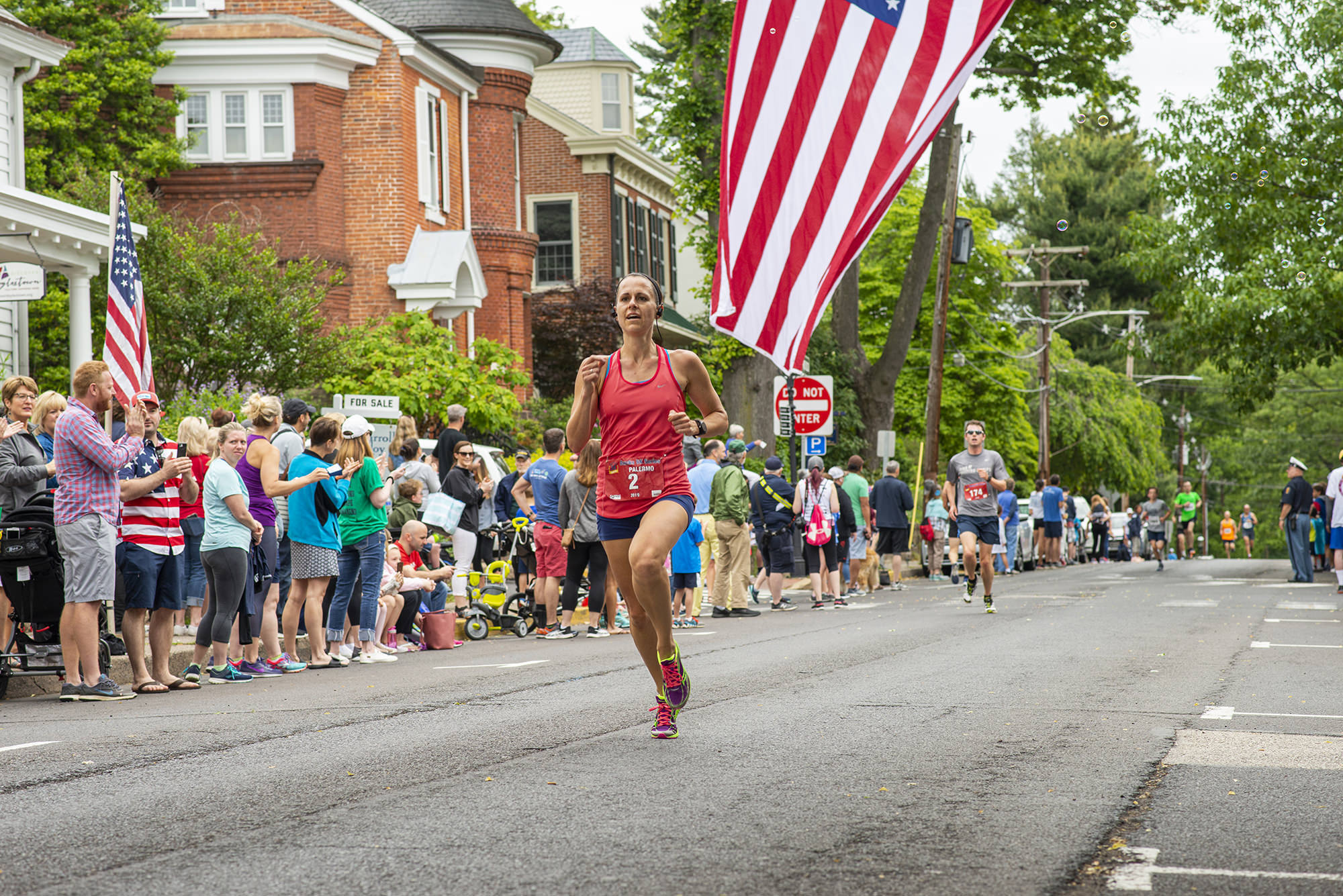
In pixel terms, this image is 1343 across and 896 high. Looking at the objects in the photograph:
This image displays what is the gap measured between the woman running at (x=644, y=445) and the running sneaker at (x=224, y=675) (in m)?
5.11

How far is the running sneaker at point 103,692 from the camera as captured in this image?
399 inches

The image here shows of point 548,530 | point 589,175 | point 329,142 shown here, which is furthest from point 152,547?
A: point 589,175

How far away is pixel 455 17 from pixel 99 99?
9.38m

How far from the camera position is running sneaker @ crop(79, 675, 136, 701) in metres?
10.1

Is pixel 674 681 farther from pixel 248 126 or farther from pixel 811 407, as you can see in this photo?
pixel 248 126

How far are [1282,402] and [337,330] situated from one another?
5922 centimetres

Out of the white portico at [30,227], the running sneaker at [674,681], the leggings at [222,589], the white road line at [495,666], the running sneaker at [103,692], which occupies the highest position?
the white portico at [30,227]

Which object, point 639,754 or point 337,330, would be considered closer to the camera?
point 639,754

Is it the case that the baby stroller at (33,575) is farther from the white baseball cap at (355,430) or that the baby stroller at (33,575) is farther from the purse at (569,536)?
the purse at (569,536)

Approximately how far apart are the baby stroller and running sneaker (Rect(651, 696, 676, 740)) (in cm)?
458

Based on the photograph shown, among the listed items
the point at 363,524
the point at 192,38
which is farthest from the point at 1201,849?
the point at 192,38

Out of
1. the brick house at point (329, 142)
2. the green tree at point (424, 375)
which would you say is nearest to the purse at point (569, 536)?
the green tree at point (424, 375)

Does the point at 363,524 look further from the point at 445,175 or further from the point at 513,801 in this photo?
the point at 445,175

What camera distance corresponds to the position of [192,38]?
32062 millimetres
